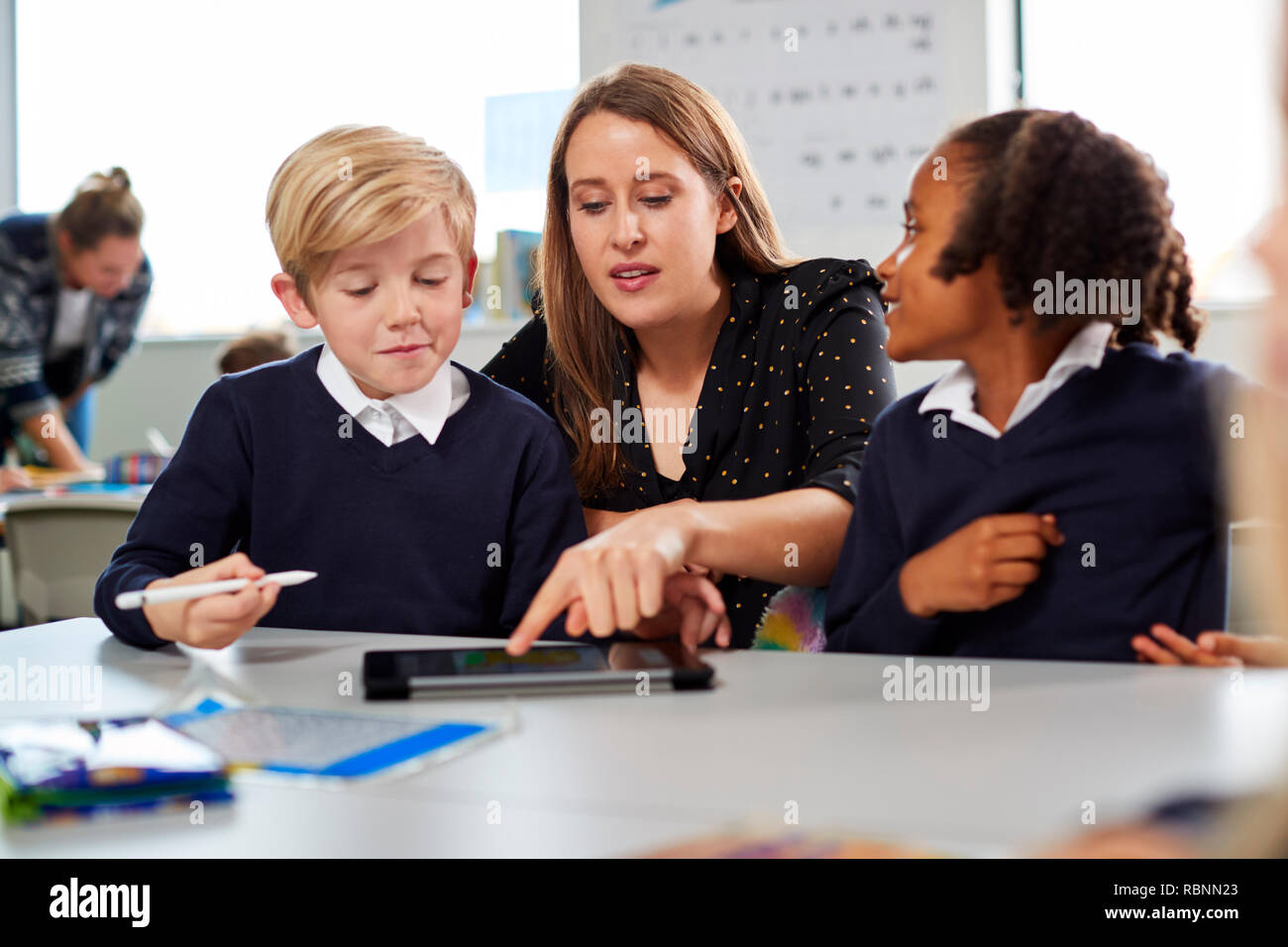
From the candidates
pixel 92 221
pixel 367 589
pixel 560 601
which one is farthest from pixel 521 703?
pixel 92 221

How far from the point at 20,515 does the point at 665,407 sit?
174 centimetres

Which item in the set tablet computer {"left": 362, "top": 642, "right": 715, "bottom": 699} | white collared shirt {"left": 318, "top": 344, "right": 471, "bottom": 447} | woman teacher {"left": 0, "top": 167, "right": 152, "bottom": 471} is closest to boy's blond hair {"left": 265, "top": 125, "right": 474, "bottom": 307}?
white collared shirt {"left": 318, "top": 344, "right": 471, "bottom": 447}

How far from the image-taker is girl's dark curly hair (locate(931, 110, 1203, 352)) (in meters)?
1.13

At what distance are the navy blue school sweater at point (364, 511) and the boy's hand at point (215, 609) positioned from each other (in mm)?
235

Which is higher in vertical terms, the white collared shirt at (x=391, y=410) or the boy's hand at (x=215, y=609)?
the white collared shirt at (x=391, y=410)

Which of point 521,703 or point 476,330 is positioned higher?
point 476,330

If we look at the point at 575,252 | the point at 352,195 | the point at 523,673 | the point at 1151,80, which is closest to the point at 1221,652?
the point at 523,673

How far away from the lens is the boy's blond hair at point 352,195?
4.14 feet

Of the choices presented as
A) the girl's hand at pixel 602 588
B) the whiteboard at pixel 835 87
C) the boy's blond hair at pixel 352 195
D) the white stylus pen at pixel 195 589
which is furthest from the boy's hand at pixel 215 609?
the whiteboard at pixel 835 87

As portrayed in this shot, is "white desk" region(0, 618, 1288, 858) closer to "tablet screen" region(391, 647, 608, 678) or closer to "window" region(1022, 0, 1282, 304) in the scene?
"tablet screen" region(391, 647, 608, 678)

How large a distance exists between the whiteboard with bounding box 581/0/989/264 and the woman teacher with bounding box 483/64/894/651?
7.46 ft

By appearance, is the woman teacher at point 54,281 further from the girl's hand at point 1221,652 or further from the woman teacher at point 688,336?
the girl's hand at point 1221,652

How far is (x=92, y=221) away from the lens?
387 centimetres

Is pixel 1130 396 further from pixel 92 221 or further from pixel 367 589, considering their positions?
pixel 92 221
